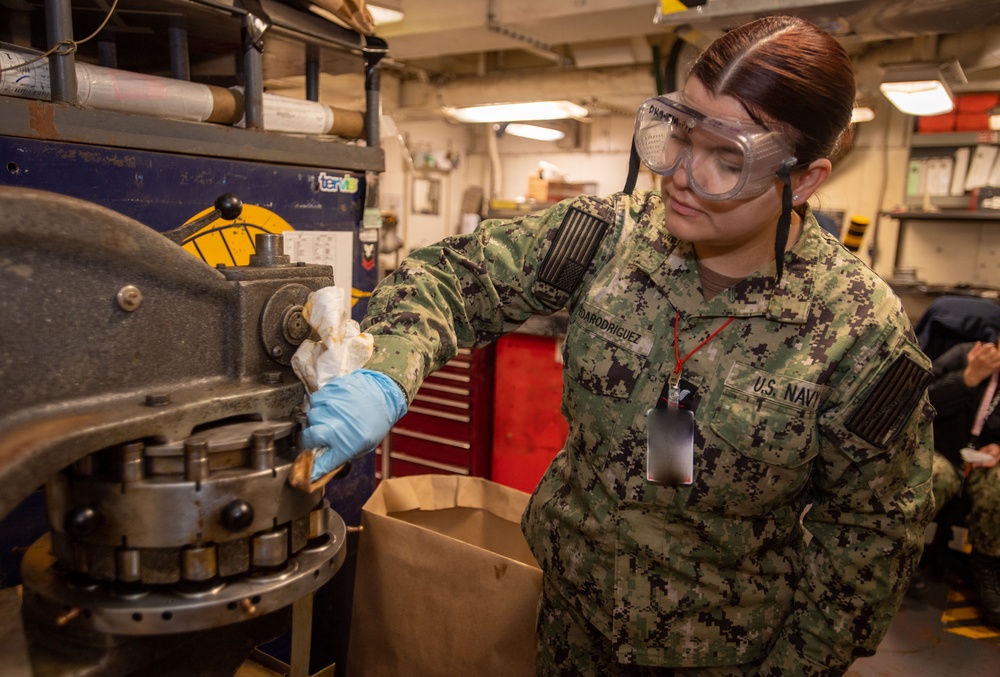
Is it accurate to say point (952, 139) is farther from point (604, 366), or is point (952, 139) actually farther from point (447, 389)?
point (604, 366)

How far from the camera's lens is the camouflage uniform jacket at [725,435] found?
3.73 ft

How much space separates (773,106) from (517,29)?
379 centimetres

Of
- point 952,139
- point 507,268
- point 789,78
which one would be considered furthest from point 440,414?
point 952,139

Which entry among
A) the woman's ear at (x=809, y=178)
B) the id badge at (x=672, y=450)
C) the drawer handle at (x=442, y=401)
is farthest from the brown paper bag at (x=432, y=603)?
the drawer handle at (x=442, y=401)

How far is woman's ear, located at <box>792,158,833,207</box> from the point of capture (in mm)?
1111

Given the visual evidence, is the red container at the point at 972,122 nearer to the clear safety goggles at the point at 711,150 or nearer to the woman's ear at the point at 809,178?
the woman's ear at the point at 809,178

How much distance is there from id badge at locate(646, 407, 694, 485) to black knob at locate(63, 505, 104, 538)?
2.64 ft

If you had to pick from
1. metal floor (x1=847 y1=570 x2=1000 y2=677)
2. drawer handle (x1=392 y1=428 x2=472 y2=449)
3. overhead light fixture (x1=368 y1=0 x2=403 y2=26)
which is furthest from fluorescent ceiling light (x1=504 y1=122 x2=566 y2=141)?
metal floor (x1=847 y1=570 x2=1000 y2=677)

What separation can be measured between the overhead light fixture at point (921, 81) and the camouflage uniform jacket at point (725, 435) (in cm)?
333

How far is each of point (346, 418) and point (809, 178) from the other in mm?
816

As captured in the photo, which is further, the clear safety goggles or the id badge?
the id badge

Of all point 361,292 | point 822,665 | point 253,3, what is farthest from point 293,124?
point 822,665

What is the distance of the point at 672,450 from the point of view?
1165 millimetres

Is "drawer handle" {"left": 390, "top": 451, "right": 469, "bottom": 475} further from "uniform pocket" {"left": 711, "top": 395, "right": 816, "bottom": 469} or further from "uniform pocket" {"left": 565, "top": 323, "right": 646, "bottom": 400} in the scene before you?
"uniform pocket" {"left": 711, "top": 395, "right": 816, "bottom": 469}
